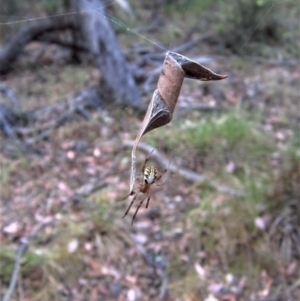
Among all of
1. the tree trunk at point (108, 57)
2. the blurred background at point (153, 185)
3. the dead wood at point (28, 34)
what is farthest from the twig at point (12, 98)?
the tree trunk at point (108, 57)

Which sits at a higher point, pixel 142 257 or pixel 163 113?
pixel 163 113

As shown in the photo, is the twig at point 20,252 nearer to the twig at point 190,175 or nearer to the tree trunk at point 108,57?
the twig at point 190,175

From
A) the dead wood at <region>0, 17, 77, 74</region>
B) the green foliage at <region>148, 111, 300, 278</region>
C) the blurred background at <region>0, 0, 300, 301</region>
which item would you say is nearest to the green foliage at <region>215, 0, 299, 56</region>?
the blurred background at <region>0, 0, 300, 301</region>

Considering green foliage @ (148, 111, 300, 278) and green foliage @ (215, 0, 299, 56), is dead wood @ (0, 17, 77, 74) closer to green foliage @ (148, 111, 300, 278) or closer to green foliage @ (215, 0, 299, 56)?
green foliage @ (215, 0, 299, 56)

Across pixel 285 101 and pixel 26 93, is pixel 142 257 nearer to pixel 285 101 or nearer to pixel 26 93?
pixel 285 101

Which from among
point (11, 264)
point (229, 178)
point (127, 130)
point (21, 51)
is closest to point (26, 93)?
point (21, 51)

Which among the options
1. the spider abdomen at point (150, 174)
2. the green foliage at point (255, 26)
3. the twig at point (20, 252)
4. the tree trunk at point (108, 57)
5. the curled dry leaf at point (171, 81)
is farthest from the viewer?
the green foliage at point (255, 26)
